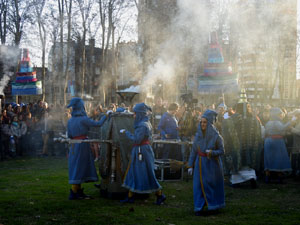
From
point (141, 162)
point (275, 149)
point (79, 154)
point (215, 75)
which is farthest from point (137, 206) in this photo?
point (215, 75)

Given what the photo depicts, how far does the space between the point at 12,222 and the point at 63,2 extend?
22655 millimetres

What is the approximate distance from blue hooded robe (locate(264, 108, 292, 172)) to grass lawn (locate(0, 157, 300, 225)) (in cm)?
61

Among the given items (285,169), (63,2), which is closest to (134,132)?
(285,169)

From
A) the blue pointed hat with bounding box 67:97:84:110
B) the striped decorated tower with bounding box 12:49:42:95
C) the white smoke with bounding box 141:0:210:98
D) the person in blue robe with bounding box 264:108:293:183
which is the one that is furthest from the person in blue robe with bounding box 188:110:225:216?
the striped decorated tower with bounding box 12:49:42:95

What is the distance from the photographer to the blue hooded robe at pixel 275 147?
1138 cm

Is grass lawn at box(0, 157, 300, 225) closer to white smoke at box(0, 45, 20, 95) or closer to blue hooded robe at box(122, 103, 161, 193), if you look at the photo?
blue hooded robe at box(122, 103, 161, 193)

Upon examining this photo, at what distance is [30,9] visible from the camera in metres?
27.5

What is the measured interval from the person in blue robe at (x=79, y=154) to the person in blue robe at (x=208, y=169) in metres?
2.19

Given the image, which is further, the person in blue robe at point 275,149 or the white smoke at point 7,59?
the white smoke at point 7,59

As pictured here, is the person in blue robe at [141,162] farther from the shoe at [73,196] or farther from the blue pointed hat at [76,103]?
the blue pointed hat at [76,103]

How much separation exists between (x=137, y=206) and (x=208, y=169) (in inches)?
64.2

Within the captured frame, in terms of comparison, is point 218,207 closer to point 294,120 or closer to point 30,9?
point 294,120

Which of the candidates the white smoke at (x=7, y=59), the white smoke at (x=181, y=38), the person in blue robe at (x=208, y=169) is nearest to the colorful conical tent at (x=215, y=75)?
the white smoke at (x=181, y=38)

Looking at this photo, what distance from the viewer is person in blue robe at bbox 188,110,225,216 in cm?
734
